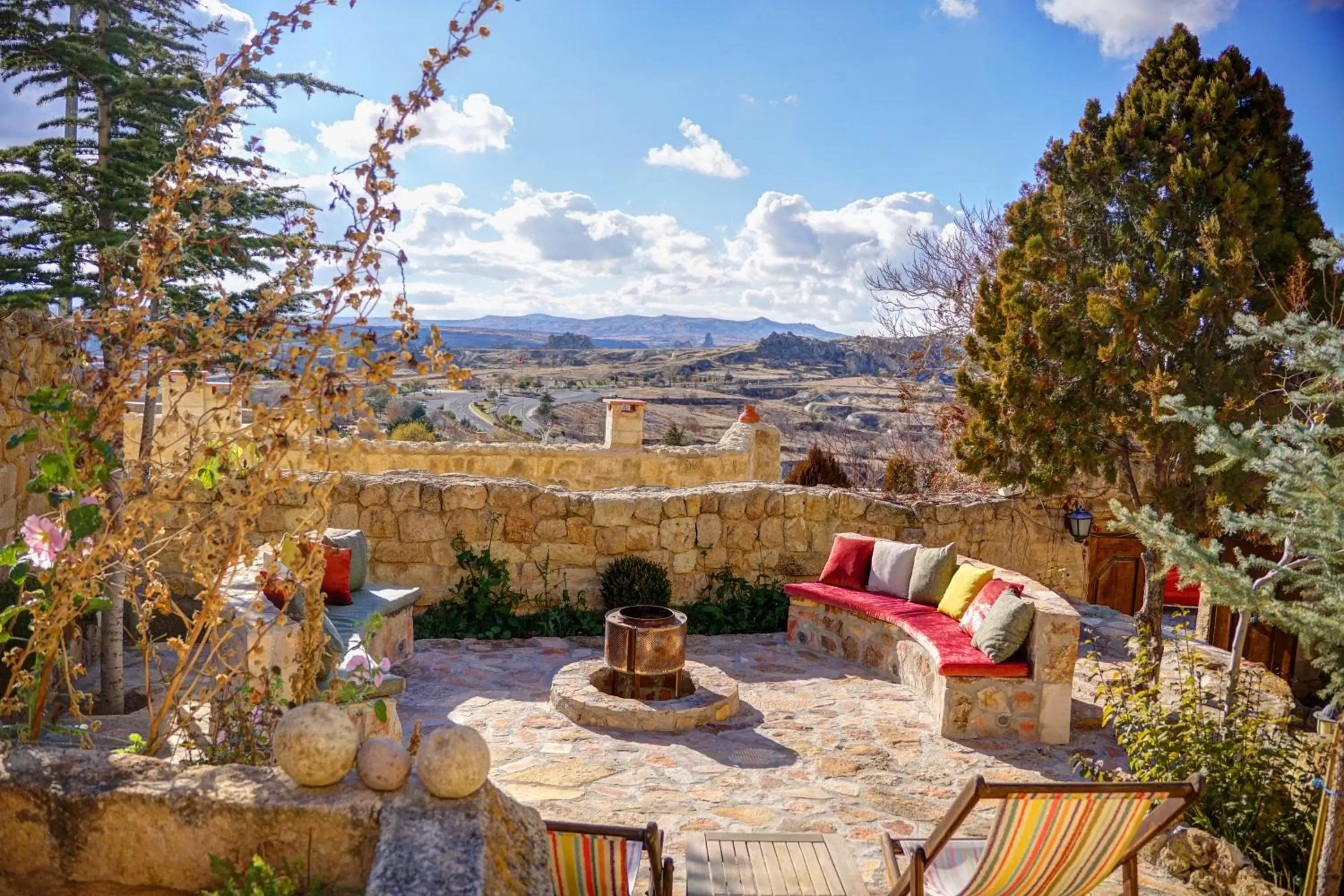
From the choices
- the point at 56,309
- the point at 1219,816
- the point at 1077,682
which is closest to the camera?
the point at 1219,816

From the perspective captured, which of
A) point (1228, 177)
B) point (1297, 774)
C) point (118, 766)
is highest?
point (1228, 177)

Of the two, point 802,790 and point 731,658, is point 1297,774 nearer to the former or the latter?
point 802,790

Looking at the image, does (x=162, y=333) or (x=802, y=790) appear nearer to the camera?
(x=162, y=333)

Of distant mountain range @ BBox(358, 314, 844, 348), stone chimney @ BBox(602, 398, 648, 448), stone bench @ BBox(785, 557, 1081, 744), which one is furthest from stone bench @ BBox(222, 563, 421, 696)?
distant mountain range @ BBox(358, 314, 844, 348)

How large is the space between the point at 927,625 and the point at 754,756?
1.93 m

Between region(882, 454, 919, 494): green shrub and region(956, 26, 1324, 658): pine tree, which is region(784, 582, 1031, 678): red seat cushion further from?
region(882, 454, 919, 494): green shrub

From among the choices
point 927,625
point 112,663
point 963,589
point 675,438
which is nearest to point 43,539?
point 112,663

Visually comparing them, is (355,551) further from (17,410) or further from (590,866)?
(590,866)

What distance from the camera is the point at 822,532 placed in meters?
9.23

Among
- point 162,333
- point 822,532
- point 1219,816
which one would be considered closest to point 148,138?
point 822,532

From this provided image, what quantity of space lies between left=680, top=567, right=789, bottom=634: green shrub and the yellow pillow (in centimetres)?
162

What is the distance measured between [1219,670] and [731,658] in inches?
136

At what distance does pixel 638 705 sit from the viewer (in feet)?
20.1

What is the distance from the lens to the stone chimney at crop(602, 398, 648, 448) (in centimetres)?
1219
